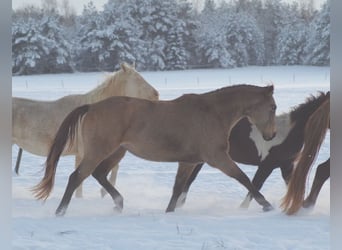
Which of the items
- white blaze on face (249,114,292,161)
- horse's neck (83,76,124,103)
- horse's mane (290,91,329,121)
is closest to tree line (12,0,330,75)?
horse's neck (83,76,124,103)

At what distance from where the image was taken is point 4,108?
873 mm

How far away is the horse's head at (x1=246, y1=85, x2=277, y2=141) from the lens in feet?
13.7

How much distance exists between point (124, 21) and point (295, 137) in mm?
13461

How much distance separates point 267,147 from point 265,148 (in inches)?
0.9

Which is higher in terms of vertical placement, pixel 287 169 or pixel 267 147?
pixel 267 147

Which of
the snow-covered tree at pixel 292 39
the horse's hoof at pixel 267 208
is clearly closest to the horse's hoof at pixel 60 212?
the horse's hoof at pixel 267 208

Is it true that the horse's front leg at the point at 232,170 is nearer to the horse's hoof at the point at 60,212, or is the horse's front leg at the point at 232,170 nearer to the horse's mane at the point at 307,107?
the horse's mane at the point at 307,107

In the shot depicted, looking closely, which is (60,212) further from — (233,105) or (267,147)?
(267,147)

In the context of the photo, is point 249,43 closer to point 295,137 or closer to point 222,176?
point 222,176

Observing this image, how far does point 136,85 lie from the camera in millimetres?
5188

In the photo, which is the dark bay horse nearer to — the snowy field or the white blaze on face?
the white blaze on face

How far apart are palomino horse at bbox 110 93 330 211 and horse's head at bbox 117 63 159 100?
975 millimetres

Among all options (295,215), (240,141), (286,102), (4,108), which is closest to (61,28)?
(286,102)

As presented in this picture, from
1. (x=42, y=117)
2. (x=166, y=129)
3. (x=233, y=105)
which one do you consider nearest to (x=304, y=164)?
(x=233, y=105)
